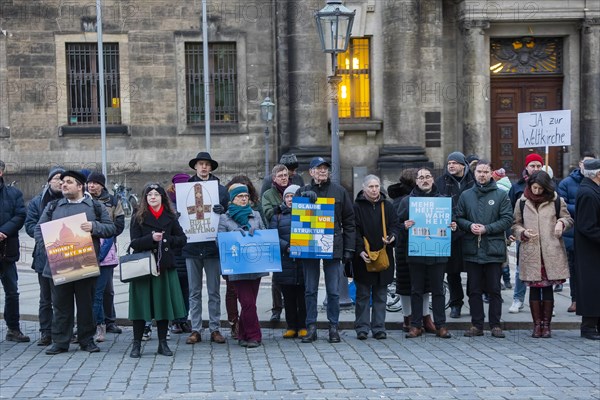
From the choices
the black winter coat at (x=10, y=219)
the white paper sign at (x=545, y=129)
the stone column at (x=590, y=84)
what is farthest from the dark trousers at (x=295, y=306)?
the stone column at (x=590, y=84)

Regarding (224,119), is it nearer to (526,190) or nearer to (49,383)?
(526,190)

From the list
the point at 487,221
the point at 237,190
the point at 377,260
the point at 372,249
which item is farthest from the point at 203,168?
the point at 487,221

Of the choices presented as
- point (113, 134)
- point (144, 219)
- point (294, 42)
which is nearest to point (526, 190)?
point (144, 219)

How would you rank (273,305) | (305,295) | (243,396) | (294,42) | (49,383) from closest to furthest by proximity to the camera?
1. (243,396)
2. (49,383)
3. (305,295)
4. (273,305)
5. (294,42)

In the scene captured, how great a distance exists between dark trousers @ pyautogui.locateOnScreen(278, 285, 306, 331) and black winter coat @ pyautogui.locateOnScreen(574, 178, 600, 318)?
10.3 feet

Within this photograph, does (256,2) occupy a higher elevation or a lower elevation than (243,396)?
higher

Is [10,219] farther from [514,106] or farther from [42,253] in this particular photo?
[514,106]

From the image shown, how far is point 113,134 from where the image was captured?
26.8 meters

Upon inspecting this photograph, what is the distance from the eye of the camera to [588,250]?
36.4 ft

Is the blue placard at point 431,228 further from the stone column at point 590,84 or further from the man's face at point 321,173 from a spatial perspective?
the stone column at point 590,84

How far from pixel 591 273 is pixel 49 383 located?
6.08m

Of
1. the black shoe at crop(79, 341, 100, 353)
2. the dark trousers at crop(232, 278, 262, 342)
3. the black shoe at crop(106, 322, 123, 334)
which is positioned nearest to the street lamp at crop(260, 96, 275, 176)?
the black shoe at crop(106, 322, 123, 334)

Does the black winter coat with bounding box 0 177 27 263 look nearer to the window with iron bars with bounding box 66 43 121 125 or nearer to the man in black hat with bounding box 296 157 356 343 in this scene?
the man in black hat with bounding box 296 157 356 343

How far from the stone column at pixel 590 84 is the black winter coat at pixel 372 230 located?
53.0 ft
